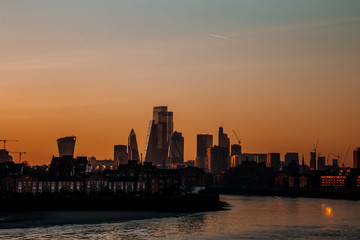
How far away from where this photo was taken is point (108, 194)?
182 meters

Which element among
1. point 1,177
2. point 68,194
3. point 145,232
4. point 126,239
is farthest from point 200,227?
point 1,177

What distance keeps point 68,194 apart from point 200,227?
67323mm

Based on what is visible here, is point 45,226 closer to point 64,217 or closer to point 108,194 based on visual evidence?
point 64,217

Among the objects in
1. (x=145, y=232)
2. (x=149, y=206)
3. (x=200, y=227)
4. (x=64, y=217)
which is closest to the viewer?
(x=145, y=232)

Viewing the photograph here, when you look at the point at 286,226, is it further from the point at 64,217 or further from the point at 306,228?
the point at 64,217

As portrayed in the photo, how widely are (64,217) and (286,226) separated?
49.1m

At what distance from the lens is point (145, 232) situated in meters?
108

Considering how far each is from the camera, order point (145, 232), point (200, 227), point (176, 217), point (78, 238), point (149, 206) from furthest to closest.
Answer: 1. point (149, 206)
2. point (176, 217)
3. point (200, 227)
4. point (145, 232)
5. point (78, 238)

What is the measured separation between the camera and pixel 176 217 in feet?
467

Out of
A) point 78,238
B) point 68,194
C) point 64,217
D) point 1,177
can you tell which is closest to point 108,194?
point 68,194

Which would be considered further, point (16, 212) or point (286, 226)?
point (16, 212)

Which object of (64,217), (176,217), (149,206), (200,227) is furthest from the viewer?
(149,206)

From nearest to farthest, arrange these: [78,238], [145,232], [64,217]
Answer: [78,238] < [145,232] < [64,217]

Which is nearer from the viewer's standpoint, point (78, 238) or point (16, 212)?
point (78, 238)
